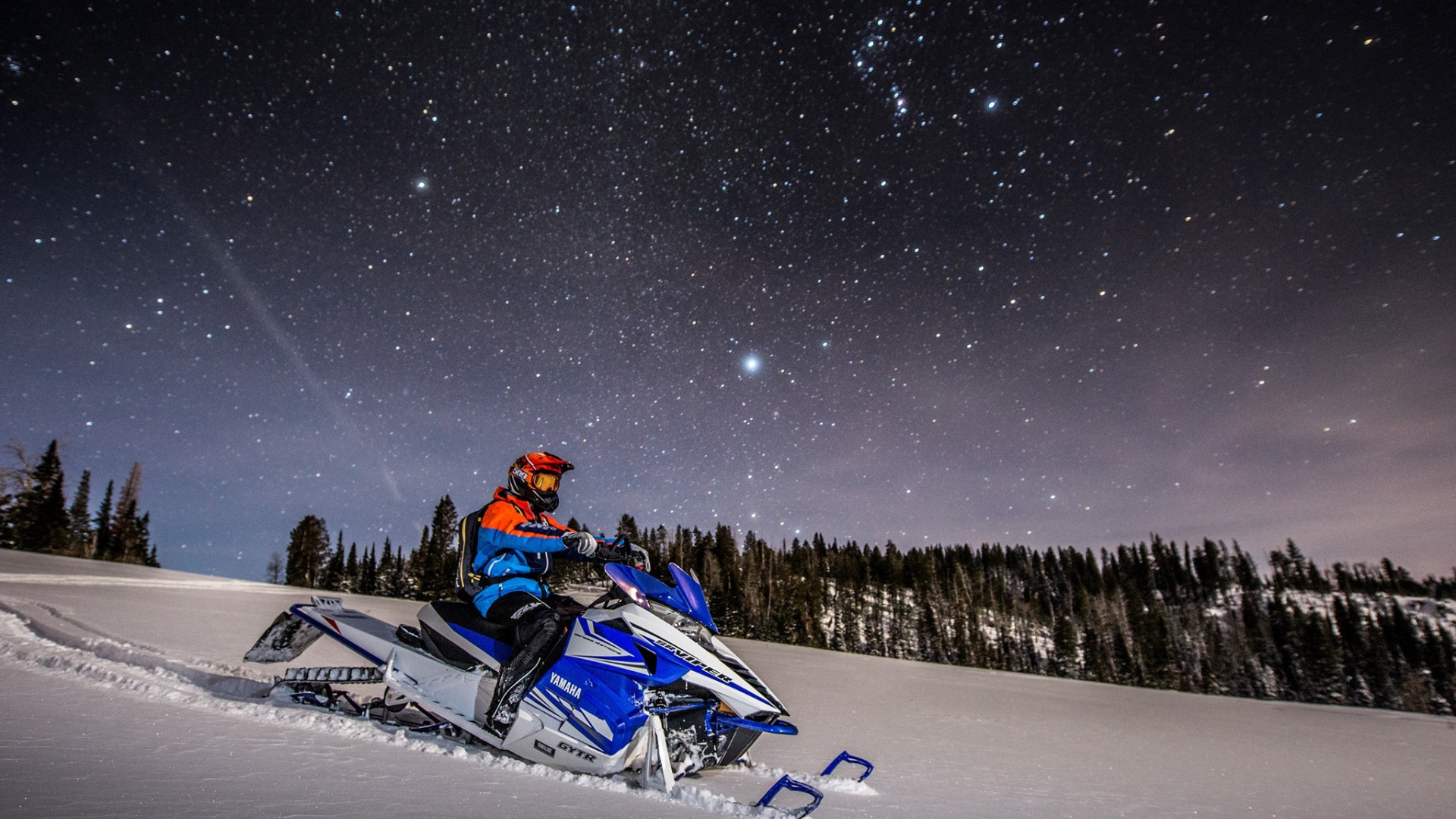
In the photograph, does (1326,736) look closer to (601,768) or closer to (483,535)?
(601,768)

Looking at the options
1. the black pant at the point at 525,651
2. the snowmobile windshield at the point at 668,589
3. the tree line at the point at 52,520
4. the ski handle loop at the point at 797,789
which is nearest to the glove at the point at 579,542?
the snowmobile windshield at the point at 668,589

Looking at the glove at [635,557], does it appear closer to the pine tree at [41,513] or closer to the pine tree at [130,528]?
the pine tree at [41,513]

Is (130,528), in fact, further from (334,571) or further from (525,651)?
(525,651)

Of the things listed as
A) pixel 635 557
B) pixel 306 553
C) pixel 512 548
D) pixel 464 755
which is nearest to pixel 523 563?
pixel 512 548

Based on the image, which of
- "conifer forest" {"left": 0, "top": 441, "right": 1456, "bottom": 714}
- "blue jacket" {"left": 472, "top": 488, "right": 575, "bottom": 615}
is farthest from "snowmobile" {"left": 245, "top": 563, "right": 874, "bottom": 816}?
"conifer forest" {"left": 0, "top": 441, "right": 1456, "bottom": 714}

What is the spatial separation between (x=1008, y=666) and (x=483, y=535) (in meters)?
89.2

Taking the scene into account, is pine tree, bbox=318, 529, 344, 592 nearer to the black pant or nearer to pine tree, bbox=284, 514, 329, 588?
pine tree, bbox=284, 514, 329, 588

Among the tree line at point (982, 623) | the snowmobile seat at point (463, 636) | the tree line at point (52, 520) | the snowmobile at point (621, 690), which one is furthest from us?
the tree line at point (982, 623)

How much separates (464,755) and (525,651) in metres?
0.69

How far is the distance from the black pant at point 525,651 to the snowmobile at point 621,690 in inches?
2.8

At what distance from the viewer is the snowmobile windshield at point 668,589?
14.3 feet

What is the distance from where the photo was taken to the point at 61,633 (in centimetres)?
641

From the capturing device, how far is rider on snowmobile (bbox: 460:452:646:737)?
170 inches

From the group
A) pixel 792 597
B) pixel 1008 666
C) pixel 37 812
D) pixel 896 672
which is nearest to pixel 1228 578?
pixel 1008 666
